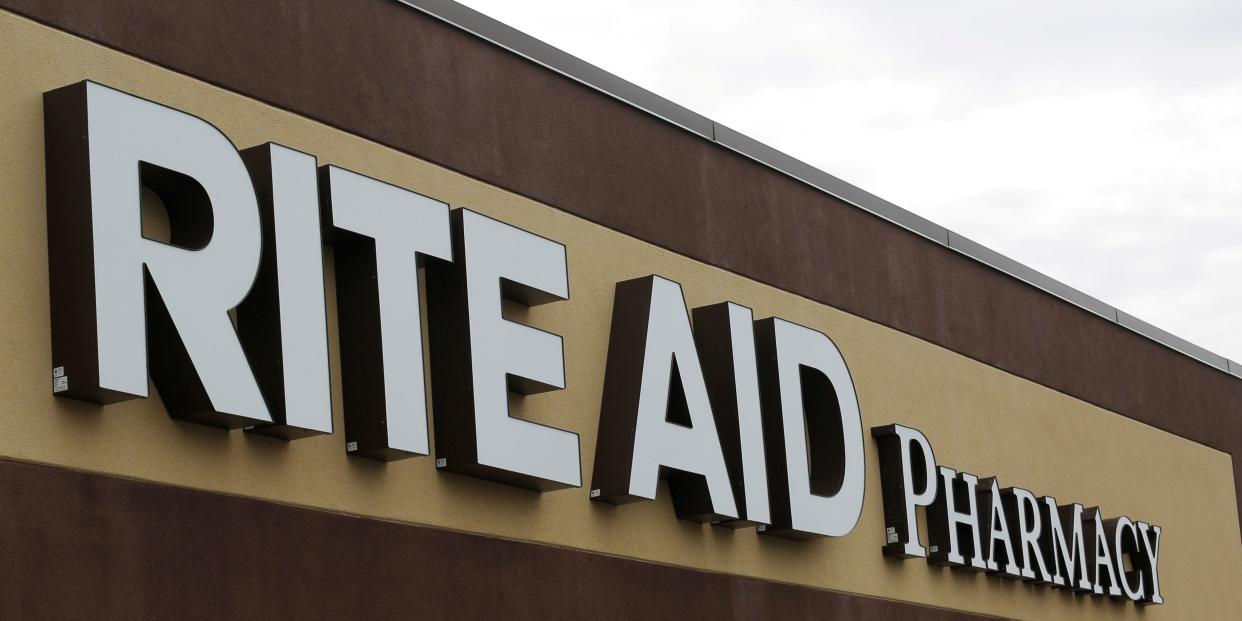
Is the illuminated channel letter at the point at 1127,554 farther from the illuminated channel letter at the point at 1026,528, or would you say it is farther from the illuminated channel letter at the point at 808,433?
the illuminated channel letter at the point at 808,433

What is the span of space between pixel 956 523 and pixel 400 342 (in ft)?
25.1

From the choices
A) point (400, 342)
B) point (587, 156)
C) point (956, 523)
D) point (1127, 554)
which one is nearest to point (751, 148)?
point (587, 156)

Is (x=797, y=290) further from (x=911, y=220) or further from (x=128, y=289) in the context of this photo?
(x=128, y=289)

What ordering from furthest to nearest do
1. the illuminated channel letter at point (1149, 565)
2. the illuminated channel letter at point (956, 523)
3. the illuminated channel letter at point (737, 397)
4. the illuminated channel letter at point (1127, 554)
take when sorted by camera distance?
the illuminated channel letter at point (1149, 565) < the illuminated channel letter at point (1127, 554) < the illuminated channel letter at point (956, 523) < the illuminated channel letter at point (737, 397)

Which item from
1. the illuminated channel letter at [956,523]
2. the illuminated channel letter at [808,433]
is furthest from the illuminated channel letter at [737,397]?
the illuminated channel letter at [956,523]

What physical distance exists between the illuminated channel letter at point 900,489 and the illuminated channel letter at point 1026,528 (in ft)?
5.54

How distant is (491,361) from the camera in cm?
1123

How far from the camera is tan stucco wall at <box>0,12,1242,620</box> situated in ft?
29.2

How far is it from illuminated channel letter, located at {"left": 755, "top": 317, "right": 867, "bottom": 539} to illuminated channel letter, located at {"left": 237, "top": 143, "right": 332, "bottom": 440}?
5.04m

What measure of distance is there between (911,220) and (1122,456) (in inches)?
199

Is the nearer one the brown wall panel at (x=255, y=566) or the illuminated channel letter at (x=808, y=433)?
the brown wall panel at (x=255, y=566)

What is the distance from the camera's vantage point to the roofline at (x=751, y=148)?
1249 centimetres

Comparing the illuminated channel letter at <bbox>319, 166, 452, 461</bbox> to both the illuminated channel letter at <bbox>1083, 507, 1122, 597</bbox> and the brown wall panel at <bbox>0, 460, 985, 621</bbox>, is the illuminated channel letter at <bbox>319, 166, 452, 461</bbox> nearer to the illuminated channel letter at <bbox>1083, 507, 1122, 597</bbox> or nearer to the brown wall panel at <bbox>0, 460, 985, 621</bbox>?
the brown wall panel at <bbox>0, 460, 985, 621</bbox>

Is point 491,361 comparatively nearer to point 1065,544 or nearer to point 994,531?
point 994,531
